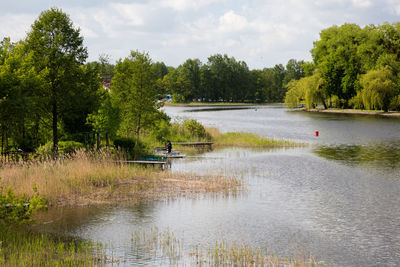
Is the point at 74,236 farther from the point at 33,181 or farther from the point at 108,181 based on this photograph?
the point at 108,181

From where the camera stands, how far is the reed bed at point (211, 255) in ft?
48.1

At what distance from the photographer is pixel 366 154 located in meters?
44.2

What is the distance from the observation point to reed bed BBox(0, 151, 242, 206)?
22.7 metres

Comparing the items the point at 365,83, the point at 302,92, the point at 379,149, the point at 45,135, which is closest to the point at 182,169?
the point at 45,135

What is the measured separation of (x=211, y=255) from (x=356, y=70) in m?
108

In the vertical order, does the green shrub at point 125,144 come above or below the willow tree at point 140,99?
below

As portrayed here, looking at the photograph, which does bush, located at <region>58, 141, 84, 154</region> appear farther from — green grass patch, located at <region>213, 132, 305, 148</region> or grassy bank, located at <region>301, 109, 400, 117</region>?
grassy bank, located at <region>301, 109, 400, 117</region>

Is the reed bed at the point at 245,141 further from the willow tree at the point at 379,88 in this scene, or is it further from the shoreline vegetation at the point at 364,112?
the shoreline vegetation at the point at 364,112

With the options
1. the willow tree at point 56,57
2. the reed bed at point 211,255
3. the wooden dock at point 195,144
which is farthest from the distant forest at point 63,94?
the reed bed at point 211,255

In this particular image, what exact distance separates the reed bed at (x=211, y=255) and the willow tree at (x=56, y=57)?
21859 millimetres

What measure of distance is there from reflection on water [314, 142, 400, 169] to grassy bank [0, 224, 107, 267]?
2809 centimetres

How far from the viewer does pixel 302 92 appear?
130875 mm

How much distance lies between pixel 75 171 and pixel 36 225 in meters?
6.30

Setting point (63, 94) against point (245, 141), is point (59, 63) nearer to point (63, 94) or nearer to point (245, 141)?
point (63, 94)
